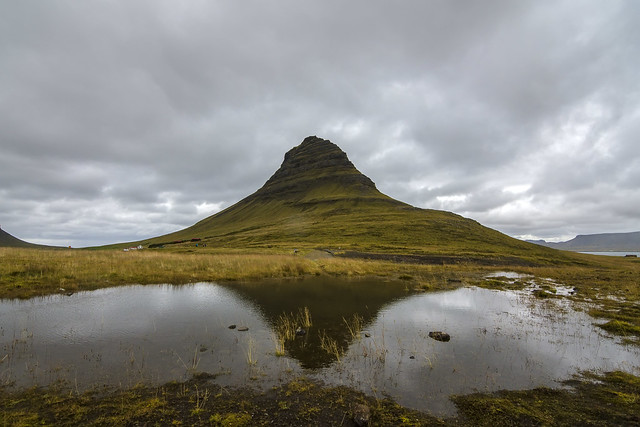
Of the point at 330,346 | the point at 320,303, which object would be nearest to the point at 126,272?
the point at 320,303

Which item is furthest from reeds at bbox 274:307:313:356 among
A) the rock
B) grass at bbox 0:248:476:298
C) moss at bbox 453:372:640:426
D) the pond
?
grass at bbox 0:248:476:298

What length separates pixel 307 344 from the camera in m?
13.9

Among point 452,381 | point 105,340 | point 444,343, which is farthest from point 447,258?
point 105,340

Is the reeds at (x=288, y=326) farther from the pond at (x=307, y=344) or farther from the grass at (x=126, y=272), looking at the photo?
the grass at (x=126, y=272)

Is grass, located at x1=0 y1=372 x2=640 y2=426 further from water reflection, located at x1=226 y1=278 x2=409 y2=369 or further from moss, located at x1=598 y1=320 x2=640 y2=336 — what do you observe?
moss, located at x1=598 y1=320 x2=640 y2=336

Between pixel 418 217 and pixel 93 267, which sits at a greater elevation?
pixel 418 217

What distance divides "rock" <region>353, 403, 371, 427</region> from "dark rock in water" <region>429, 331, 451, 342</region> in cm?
859

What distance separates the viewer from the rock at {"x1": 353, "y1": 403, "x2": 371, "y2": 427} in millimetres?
7645

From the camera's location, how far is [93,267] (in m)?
31.3

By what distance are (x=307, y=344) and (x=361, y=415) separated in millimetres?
6380

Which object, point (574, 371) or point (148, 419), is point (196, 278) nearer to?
point (148, 419)

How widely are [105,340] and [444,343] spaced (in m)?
17.2

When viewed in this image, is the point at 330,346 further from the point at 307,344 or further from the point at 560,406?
the point at 560,406

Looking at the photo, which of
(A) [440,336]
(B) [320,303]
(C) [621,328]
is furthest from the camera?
(B) [320,303]
